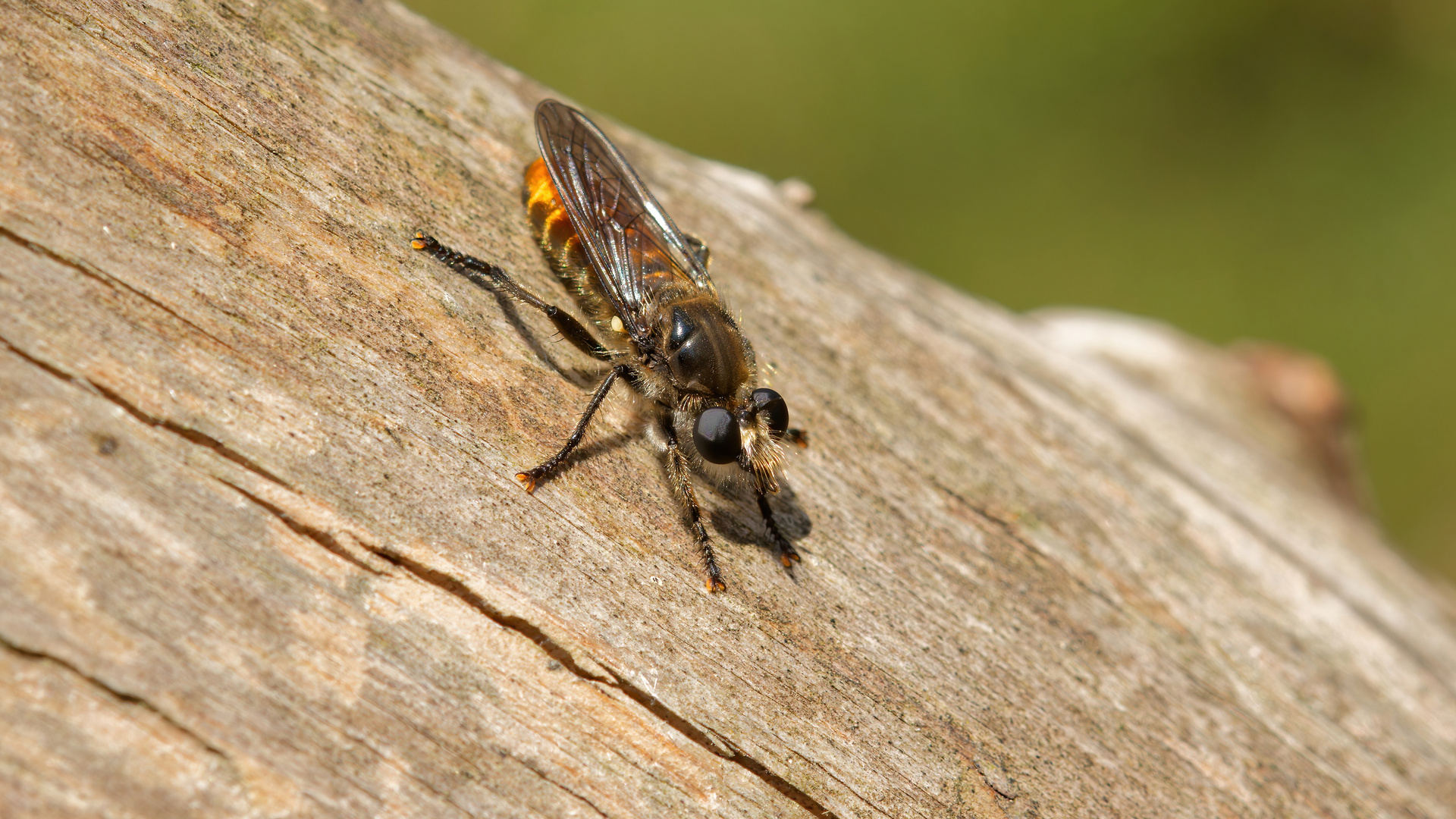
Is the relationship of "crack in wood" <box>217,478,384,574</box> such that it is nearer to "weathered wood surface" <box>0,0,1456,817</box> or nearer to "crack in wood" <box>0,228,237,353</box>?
"weathered wood surface" <box>0,0,1456,817</box>

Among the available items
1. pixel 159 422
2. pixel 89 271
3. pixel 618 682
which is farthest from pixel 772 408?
pixel 89 271

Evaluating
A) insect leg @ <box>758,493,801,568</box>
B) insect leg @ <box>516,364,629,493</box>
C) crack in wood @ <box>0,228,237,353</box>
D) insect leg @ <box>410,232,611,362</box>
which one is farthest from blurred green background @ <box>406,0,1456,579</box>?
crack in wood @ <box>0,228,237,353</box>

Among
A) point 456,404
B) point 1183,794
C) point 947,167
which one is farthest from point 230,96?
point 947,167

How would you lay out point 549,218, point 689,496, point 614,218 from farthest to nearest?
point 614,218 < point 549,218 < point 689,496

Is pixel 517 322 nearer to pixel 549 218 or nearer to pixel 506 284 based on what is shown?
pixel 506 284

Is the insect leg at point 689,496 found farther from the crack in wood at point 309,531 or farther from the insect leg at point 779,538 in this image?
the crack in wood at point 309,531

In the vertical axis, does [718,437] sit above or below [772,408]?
below
